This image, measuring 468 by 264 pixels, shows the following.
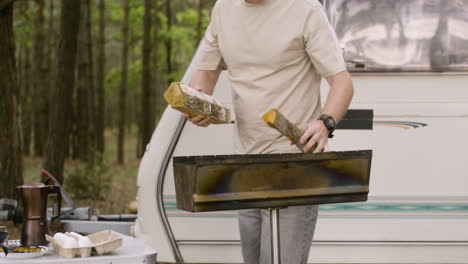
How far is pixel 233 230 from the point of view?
486 cm

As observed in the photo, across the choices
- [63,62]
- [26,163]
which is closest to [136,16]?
[26,163]

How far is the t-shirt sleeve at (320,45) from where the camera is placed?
3098 millimetres

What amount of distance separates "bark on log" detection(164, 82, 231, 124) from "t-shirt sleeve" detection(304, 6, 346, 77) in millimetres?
460

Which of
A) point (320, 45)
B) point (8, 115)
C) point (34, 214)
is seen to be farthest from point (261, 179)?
point (8, 115)

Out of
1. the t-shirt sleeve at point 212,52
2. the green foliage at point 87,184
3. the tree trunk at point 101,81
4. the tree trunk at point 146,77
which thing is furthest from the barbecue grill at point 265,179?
the tree trunk at point 101,81

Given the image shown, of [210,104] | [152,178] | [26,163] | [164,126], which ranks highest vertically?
[210,104]

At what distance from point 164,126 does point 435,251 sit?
6.60ft

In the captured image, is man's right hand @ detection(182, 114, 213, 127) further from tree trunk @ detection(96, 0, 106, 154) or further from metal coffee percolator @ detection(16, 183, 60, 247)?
tree trunk @ detection(96, 0, 106, 154)

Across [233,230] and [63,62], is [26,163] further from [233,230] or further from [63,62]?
[233,230]

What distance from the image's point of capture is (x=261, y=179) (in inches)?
104

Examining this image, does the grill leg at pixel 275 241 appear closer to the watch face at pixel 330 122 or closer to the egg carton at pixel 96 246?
the watch face at pixel 330 122

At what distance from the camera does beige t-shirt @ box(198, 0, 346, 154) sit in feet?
10.2

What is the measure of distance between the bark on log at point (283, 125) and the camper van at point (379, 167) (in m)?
2.05

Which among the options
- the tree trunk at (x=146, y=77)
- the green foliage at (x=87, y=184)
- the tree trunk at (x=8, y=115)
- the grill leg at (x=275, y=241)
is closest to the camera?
the grill leg at (x=275, y=241)
